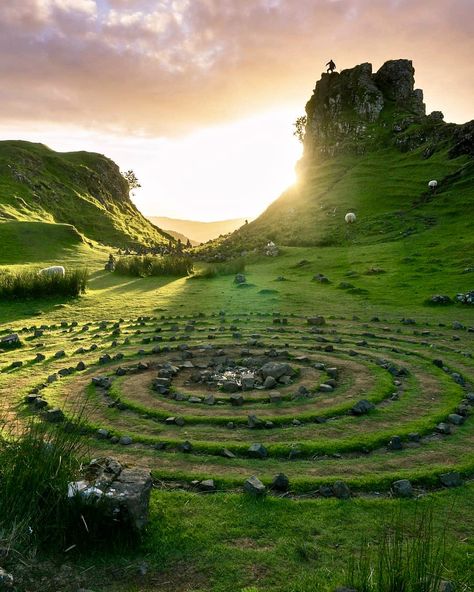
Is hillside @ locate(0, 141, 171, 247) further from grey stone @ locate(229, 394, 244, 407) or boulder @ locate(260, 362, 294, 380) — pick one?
grey stone @ locate(229, 394, 244, 407)

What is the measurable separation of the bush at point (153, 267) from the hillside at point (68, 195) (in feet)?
79.6

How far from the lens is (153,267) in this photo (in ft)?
119

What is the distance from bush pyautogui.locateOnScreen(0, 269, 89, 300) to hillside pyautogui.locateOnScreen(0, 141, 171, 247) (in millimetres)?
31872

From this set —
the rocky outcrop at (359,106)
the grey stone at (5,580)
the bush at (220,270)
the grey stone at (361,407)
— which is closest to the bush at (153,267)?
the bush at (220,270)

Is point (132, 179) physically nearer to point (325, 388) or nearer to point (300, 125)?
point (300, 125)

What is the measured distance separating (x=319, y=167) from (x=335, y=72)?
31247 mm

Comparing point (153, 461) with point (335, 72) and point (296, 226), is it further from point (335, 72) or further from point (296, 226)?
point (335, 72)

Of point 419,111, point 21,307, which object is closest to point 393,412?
point 21,307

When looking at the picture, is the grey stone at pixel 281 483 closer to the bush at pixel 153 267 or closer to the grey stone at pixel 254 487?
the grey stone at pixel 254 487

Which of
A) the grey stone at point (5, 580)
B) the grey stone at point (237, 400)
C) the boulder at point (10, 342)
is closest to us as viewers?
the grey stone at point (5, 580)

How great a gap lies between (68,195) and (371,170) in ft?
181

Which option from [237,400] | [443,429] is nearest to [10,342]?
[237,400]

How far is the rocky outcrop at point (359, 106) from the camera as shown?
277 feet

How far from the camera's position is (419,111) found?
91812 millimetres
